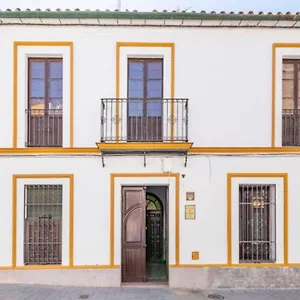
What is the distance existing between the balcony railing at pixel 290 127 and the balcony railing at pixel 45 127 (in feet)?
18.8

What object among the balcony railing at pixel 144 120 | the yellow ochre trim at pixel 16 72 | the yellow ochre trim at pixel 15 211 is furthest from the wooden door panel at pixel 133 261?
the yellow ochre trim at pixel 16 72

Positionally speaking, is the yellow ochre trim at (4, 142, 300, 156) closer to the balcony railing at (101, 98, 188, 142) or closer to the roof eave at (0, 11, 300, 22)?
the balcony railing at (101, 98, 188, 142)

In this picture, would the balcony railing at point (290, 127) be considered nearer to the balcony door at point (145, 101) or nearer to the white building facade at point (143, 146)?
the white building facade at point (143, 146)

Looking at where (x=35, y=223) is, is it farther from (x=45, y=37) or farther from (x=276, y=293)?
(x=276, y=293)

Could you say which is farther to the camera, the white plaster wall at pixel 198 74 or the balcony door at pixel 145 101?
the balcony door at pixel 145 101

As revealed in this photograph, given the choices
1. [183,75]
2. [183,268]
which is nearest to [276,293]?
[183,268]

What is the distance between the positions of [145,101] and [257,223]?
4.29 m

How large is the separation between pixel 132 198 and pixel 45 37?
464 centimetres

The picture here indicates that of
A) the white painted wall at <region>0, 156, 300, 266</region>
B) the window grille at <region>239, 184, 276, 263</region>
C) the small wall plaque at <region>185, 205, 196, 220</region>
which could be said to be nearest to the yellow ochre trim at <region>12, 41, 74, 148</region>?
the white painted wall at <region>0, 156, 300, 266</region>

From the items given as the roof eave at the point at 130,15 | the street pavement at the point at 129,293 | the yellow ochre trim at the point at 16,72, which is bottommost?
the street pavement at the point at 129,293

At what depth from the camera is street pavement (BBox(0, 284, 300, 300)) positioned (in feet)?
22.2

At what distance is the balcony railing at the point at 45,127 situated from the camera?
7633 mm

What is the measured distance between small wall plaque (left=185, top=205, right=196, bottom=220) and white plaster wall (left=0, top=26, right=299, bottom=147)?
1.64 metres

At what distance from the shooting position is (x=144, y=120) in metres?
7.69
